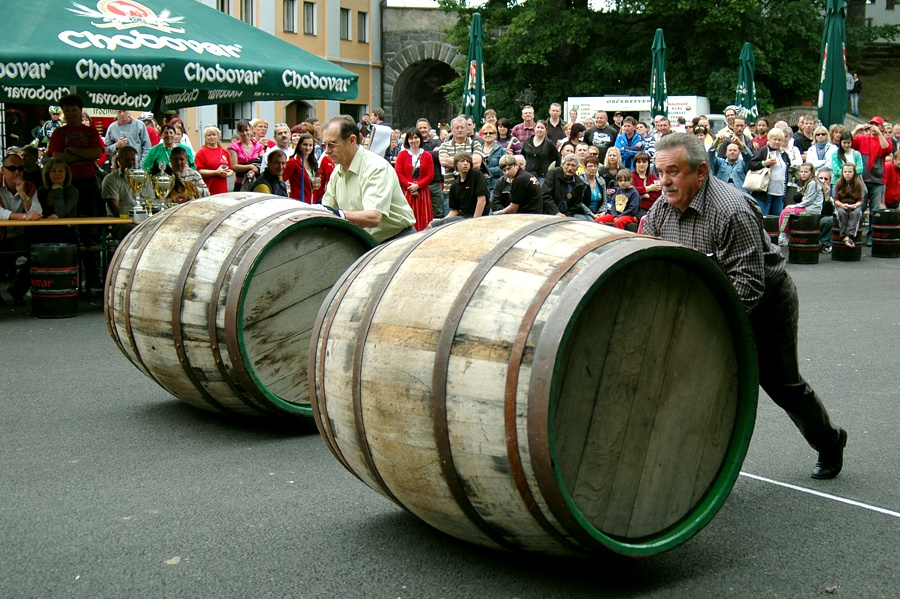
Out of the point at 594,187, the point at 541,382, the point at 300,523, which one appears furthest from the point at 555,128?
A: the point at 541,382

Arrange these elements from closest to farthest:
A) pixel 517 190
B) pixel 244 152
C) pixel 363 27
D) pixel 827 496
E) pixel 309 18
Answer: pixel 827 496 → pixel 517 190 → pixel 244 152 → pixel 309 18 → pixel 363 27

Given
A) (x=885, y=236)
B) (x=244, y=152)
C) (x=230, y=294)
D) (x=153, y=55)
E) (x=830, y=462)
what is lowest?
(x=830, y=462)

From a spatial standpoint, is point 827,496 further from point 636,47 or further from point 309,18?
point 309,18

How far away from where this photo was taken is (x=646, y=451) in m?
3.98

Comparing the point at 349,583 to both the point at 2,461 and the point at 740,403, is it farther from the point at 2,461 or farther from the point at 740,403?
the point at 2,461

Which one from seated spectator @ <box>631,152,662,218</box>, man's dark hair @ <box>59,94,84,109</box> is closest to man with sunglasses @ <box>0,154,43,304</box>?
man's dark hair @ <box>59,94,84,109</box>

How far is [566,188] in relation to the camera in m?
13.7

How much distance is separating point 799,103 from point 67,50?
1372 inches

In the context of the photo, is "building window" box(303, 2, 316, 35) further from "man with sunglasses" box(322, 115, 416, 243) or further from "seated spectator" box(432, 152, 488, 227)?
"man with sunglasses" box(322, 115, 416, 243)

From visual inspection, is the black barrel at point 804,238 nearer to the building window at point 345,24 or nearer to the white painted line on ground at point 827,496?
the white painted line on ground at point 827,496

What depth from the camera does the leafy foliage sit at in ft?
124

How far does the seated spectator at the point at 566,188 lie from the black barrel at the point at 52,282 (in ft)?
19.4

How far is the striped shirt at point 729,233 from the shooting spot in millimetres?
4492

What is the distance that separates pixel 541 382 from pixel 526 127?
14.6 metres
